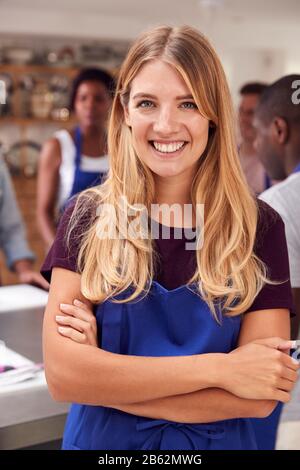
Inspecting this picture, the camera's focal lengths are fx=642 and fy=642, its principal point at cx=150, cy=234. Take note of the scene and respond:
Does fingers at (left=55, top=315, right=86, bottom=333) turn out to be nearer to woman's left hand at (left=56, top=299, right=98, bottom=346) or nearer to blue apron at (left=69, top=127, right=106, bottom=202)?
woman's left hand at (left=56, top=299, right=98, bottom=346)

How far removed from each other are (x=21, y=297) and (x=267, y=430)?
0.71m

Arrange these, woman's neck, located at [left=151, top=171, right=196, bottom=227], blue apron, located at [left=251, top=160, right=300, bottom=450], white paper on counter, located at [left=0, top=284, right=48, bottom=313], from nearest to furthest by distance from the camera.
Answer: woman's neck, located at [left=151, top=171, right=196, bottom=227], blue apron, located at [left=251, top=160, right=300, bottom=450], white paper on counter, located at [left=0, top=284, right=48, bottom=313]

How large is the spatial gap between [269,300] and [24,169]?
378cm

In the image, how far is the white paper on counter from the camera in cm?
148

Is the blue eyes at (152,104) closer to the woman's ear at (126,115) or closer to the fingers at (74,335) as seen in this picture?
the woman's ear at (126,115)

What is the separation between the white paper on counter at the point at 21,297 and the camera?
1.48 m

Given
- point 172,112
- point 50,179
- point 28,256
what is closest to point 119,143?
point 172,112

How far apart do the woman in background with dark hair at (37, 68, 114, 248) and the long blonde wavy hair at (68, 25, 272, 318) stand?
4.12 feet

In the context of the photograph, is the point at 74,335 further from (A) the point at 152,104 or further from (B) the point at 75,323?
(A) the point at 152,104

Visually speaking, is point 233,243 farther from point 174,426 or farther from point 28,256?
point 28,256

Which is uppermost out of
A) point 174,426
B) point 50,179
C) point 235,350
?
point 50,179

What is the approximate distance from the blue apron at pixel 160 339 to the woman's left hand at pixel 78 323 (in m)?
0.02

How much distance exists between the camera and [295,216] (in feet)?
3.84

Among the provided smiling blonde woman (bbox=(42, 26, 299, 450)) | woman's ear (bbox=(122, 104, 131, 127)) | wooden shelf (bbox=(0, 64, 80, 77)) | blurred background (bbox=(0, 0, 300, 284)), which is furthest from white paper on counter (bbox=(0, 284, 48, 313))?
wooden shelf (bbox=(0, 64, 80, 77))
